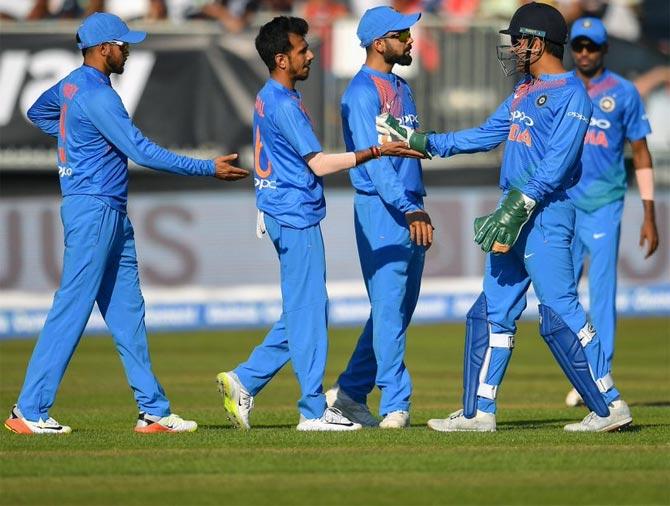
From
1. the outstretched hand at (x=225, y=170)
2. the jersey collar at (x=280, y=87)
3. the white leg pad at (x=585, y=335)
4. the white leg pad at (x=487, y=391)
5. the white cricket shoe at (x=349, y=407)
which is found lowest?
the white cricket shoe at (x=349, y=407)

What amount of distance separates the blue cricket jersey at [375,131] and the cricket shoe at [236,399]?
1.44 meters

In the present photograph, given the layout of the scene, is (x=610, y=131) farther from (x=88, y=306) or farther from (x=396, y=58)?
(x=88, y=306)

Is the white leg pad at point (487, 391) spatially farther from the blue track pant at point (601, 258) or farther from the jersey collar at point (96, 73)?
the jersey collar at point (96, 73)

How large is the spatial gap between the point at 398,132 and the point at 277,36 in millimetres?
925

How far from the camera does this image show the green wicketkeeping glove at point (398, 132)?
911 centimetres

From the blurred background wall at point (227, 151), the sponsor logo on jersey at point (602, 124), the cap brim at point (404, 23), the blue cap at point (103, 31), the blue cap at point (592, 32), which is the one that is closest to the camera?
the blue cap at point (103, 31)

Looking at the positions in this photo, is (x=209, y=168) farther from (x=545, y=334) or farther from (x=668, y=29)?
(x=668, y=29)

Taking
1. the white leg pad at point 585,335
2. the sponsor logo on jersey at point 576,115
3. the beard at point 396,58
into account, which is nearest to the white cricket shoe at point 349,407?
the white leg pad at point 585,335

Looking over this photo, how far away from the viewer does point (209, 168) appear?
9.04m

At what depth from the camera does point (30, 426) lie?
910cm

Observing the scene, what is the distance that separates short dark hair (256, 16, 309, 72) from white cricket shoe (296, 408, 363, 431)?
211cm

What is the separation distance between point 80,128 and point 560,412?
13.4 feet

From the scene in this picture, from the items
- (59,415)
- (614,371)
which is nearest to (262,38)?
(59,415)

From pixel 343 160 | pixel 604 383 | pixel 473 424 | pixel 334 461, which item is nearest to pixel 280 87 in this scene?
pixel 343 160
